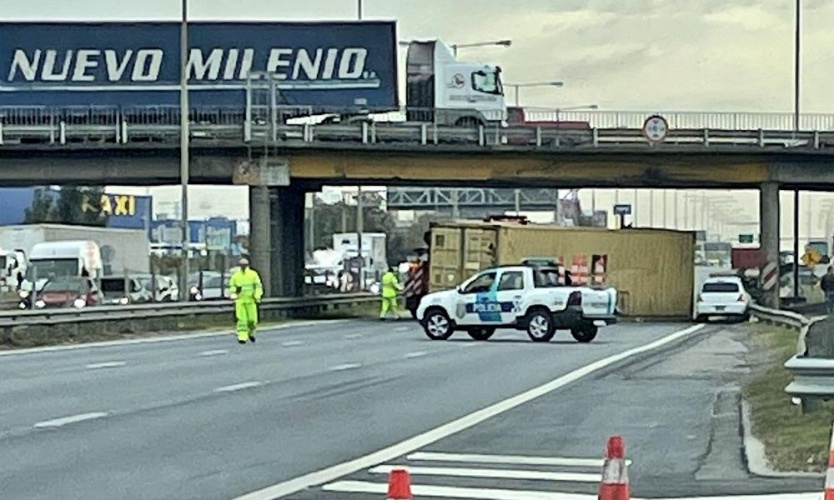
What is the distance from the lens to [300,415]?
762 inches

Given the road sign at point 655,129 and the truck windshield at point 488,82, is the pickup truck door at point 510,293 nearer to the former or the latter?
Result: the road sign at point 655,129

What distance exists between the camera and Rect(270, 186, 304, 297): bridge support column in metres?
64.1

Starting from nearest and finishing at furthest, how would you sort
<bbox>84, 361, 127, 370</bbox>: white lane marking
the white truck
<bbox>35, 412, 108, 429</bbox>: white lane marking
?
<bbox>35, 412, 108, 429</bbox>: white lane marking, <bbox>84, 361, 127, 370</bbox>: white lane marking, the white truck

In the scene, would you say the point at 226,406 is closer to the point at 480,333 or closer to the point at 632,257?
the point at 480,333

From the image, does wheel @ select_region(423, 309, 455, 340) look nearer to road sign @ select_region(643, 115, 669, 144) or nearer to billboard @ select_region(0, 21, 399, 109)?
road sign @ select_region(643, 115, 669, 144)

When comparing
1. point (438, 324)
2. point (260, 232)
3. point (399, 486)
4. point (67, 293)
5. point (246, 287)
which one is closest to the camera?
point (399, 486)

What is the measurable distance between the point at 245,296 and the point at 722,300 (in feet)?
86.7

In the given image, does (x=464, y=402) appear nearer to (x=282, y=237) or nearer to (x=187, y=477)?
(x=187, y=477)

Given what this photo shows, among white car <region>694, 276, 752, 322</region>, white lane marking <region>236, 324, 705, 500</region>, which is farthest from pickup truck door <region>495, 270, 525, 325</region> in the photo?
white car <region>694, 276, 752, 322</region>

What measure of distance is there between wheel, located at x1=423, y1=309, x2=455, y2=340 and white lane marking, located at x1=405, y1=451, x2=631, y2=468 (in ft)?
81.0

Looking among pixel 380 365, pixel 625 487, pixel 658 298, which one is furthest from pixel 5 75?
pixel 625 487

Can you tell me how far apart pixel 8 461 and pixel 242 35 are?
169 feet

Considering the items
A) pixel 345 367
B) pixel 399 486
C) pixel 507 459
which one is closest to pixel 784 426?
pixel 507 459

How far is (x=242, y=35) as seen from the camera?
2564 inches
